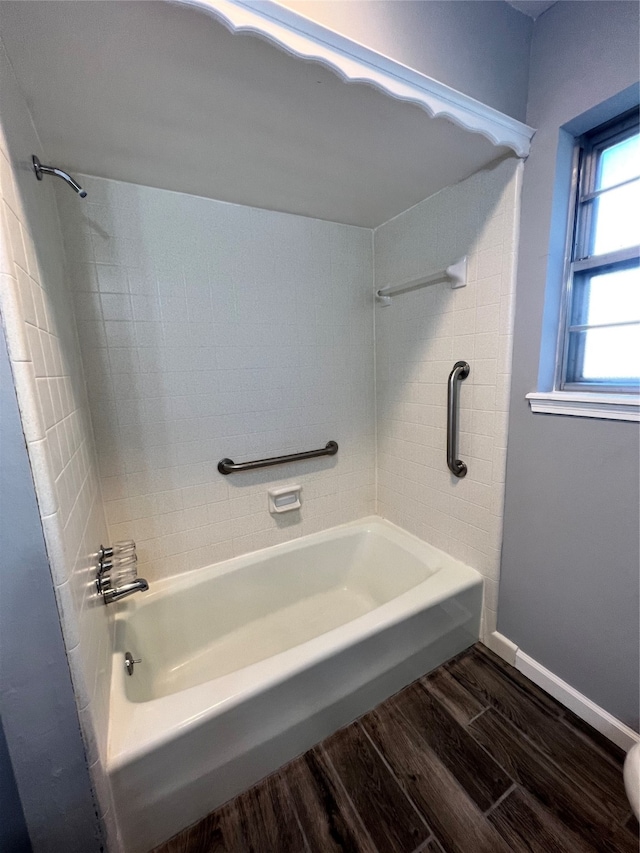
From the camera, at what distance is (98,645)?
3.15ft

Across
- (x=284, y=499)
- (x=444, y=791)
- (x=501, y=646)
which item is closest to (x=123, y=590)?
(x=284, y=499)

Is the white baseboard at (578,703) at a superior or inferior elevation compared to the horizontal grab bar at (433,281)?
inferior

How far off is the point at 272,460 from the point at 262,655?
3.01 feet

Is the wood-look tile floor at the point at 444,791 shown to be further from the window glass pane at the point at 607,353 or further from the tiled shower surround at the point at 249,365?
the window glass pane at the point at 607,353

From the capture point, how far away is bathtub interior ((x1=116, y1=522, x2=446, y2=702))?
143cm

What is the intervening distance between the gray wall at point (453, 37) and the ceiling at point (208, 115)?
3.5 inches

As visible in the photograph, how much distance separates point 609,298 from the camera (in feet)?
3.74

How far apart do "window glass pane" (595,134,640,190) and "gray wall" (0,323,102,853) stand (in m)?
1.79

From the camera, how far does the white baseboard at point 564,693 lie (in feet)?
3.71

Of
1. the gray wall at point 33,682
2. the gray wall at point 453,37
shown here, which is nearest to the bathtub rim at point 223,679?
the gray wall at point 33,682

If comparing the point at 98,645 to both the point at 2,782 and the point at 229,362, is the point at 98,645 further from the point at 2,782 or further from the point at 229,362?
the point at 229,362

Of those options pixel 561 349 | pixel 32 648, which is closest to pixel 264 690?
pixel 32 648

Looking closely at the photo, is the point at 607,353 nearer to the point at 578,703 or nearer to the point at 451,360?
the point at 451,360

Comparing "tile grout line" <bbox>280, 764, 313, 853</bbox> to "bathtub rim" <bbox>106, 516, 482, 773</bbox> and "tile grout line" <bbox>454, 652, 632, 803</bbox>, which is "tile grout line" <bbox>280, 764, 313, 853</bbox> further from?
"tile grout line" <bbox>454, 652, 632, 803</bbox>
